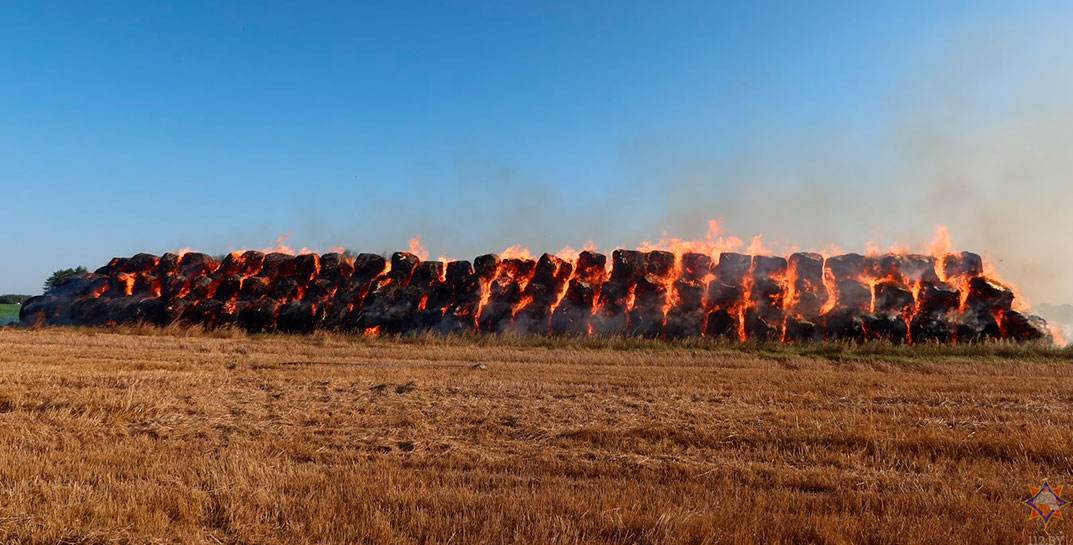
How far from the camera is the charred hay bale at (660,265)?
29.8m

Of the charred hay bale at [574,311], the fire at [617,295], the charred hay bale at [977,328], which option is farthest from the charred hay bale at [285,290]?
the charred hay bale at [977,328]

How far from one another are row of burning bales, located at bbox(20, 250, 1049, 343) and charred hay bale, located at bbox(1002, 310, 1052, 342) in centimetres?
4

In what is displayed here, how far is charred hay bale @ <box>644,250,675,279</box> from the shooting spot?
29781mm

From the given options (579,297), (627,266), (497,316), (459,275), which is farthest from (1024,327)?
(459,275)

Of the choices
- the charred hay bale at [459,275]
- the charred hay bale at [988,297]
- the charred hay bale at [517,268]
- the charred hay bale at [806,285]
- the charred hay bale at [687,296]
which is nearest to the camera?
the charred hay bale at [988,297]

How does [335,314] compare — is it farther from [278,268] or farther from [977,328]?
[977,328]

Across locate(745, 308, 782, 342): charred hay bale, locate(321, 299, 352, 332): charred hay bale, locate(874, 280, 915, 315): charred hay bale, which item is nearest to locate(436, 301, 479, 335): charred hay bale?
locate(321, 299, 352, 332): charred hay bale

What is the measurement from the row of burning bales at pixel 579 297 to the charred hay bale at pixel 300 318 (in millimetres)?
88

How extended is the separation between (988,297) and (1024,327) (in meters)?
1.82

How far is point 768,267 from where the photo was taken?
2856 cm

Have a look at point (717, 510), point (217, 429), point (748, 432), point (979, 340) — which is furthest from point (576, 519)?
point (979, 340)

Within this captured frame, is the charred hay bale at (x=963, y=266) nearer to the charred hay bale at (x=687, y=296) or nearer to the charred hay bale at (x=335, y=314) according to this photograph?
the charred hay bale at (x=687, y=296)

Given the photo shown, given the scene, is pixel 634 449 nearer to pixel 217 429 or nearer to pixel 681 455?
pixel 681 455

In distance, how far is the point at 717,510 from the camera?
20.6 ft
